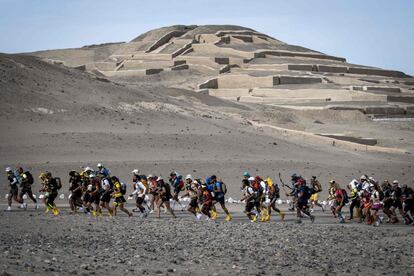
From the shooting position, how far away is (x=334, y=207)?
2383cm

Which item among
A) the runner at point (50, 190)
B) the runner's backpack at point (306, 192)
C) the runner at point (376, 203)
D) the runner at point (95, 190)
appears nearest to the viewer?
the runner's backpack at point (306, 192)

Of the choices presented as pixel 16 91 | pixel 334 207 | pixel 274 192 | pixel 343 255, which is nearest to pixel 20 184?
pixel 274 192

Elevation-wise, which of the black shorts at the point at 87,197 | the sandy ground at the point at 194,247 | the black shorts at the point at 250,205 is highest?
the black shorts at the point at 87,197

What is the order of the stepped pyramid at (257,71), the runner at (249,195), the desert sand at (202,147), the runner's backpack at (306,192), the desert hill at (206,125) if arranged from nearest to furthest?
the desert sand at (202,147) < the runner's backpack at (306,192) < the runner at (249,195) < the desert hill at (206,125) < the stepped pyramid at (257,71)

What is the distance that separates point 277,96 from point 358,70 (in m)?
16.8

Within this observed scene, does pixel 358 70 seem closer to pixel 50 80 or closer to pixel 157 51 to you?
pixel 157 51

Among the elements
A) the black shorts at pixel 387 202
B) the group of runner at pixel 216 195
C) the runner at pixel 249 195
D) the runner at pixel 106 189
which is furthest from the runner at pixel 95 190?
the black shorts at pixel 387 202

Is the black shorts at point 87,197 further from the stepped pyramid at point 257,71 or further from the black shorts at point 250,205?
the stepped pyramid at point 257,71

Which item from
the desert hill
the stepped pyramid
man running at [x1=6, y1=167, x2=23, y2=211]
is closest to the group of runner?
man running at [x1=6, y1=167, x2=23, y2=211]

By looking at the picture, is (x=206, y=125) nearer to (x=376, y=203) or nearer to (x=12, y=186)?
(x=12, y=186)

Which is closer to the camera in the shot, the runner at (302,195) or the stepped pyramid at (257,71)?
the runner at (302,195)

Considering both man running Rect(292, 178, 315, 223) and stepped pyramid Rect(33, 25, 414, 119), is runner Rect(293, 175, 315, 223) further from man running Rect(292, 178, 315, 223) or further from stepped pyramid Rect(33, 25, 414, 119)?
stepped pyramid Rect(33, 25, 414, 119)

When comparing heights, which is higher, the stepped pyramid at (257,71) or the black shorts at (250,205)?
the stepped pyramid at (257,71)

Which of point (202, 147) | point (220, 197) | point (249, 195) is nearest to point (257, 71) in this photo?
point (202, 147)
